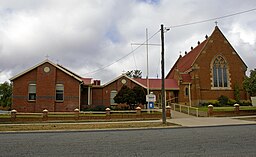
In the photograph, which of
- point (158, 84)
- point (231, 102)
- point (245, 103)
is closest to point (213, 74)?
point (231, 102)

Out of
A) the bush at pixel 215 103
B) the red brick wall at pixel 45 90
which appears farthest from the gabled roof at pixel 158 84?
the red brick wall at pixel 45 90

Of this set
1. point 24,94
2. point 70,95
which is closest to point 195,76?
point 70,95

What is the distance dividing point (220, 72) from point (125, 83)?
1654 cm

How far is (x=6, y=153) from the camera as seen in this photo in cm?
820

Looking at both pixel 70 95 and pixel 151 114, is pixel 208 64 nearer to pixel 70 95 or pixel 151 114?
pixel 151 114

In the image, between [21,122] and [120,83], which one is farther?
[120,83]

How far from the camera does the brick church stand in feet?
100

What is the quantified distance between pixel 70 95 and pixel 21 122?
28.1ft

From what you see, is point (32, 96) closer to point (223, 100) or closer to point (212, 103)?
point (212, 103)

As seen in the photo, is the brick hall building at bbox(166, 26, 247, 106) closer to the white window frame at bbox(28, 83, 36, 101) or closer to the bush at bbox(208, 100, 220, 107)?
the bush at bbox(208, 100, 220, 107)

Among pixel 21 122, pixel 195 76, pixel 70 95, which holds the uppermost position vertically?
pixel 195 76

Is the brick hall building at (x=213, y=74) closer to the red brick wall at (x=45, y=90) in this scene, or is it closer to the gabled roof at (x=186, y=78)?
the gabled roof at (x=186, y=78)

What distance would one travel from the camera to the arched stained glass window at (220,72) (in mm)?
41000

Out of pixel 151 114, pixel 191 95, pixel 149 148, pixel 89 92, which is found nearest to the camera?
pixel 149 148
